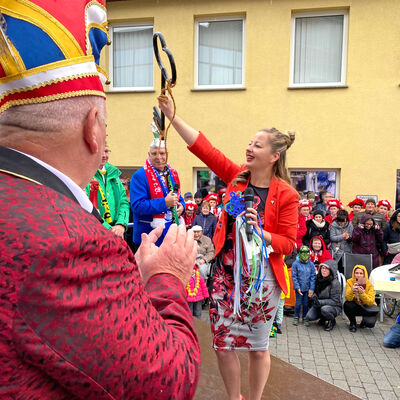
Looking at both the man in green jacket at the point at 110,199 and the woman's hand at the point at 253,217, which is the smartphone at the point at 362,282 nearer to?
the man in green jacket at the point at 110,199

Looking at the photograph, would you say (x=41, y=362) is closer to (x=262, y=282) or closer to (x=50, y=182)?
(x=50, y=182)

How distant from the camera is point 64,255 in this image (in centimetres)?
66

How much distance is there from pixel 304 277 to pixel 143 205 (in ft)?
11.3

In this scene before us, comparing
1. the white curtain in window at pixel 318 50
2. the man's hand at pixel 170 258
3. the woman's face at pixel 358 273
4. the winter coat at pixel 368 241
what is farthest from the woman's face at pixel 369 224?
the man's hand at pixel 170 258

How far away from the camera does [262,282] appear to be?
7.94ft

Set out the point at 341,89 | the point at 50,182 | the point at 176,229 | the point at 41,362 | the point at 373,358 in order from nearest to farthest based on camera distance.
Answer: the point at 41,362 < the point at 50,182 < the point at 176,229 < the point at 373,358 < the point at 341,89

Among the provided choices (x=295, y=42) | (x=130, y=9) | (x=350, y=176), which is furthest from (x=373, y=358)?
(x=130, y=9)

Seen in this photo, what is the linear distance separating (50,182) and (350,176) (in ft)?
31.0

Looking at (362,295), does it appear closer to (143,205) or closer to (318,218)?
(318,218)

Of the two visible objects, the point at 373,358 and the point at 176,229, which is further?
the point at 373,358

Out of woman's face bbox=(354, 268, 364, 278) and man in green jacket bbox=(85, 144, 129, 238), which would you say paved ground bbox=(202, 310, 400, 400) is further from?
man in green jacket bbox=(85, 144, 129, 238)

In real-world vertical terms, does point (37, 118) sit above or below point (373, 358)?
above

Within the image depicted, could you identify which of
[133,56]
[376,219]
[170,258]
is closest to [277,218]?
[170,258]

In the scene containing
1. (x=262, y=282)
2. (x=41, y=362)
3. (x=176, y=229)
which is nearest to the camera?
(x=41, y=362)
